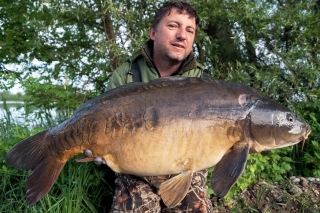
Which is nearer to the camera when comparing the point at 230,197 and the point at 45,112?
the point at 230,197

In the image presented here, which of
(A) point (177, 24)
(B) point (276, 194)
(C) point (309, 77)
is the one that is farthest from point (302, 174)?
(A) point (177, 24)

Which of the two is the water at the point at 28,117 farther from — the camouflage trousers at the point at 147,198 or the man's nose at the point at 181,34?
the man's nose at the point at 181,34

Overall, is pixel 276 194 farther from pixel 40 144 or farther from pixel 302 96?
pixel 40 144

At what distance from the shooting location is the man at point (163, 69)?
112 inches

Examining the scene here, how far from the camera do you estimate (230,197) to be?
Result: 142 inches

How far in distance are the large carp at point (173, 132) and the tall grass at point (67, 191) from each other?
1.84 feet

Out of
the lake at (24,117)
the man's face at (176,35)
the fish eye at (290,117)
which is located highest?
the man's face at (176,35)

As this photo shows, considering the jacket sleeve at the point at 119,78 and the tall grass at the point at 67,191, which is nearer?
the tall grass at the point at 67,191

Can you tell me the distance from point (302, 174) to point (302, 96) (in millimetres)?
760

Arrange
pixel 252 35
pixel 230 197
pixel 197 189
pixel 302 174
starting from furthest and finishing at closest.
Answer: pixel 252 35 < pixel 302 174 < pixel 230 197 < pixel 197 189

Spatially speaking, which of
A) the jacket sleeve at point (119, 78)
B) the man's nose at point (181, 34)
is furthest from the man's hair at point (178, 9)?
the jacket sleeve at point (119, 78)

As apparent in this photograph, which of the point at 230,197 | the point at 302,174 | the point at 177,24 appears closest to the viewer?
the point at 177,24

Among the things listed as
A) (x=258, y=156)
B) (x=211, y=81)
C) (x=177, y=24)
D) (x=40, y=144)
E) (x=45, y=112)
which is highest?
(x=177, y=24)

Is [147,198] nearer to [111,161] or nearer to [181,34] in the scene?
[111,161]
